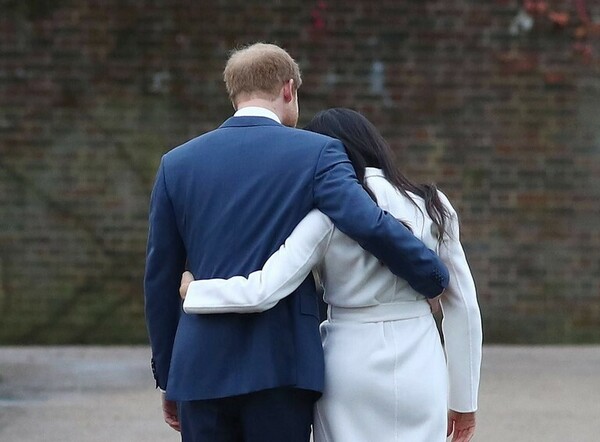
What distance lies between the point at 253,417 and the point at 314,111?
5.14 m

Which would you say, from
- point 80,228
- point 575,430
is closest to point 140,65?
point 80,228

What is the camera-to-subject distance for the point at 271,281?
2758mm

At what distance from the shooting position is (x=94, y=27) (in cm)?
779

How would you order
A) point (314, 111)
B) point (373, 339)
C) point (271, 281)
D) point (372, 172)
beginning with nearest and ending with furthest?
point (271, 281)
point (373, 339)
point (372, 172)
point (314, 111)

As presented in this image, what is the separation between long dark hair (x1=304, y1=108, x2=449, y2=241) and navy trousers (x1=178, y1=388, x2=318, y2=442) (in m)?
0.58

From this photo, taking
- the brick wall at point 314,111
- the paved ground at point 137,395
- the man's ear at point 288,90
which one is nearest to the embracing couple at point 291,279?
the man's ear at point 288,90

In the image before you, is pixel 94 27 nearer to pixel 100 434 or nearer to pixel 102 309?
pixel 102 309

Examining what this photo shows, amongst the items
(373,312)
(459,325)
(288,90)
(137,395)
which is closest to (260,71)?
(288,90)

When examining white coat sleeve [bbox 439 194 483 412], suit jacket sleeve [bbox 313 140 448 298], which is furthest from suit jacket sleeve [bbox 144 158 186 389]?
white coat sleeve [bbox 439 194 483 412]

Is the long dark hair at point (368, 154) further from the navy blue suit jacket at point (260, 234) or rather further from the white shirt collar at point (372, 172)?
the navy blue suit jacket at point (260, 234)

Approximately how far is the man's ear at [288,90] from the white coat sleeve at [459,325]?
1.63 feet

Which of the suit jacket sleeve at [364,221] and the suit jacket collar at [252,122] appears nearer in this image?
the suit jacket sleeve at [364,221]

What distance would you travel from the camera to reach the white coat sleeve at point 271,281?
2.76 meters

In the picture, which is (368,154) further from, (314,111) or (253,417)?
(314,111)
